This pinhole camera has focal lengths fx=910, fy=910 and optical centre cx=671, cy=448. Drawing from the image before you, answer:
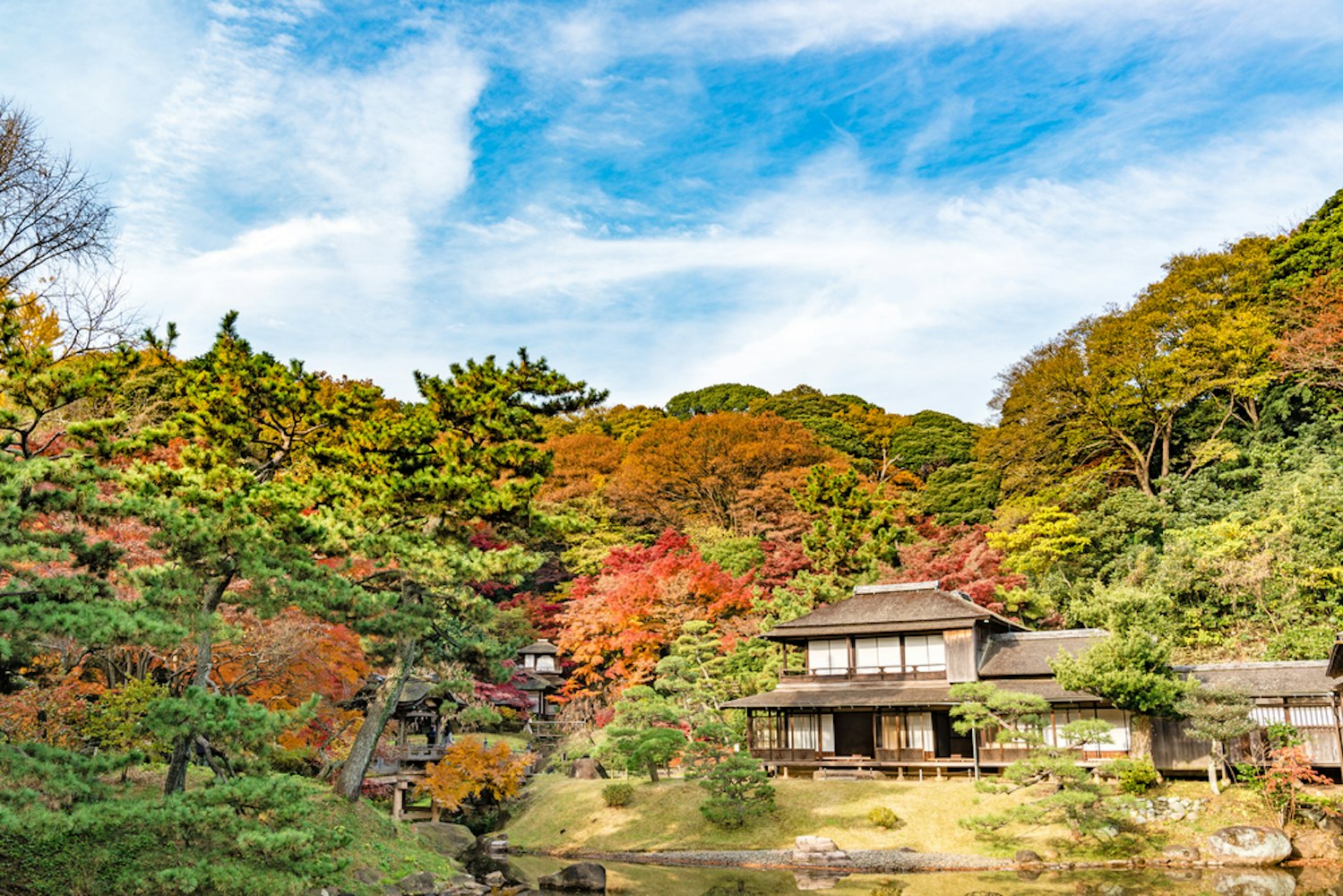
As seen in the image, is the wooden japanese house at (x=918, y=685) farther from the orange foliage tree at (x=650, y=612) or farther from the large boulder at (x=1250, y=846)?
the orange foliage tree at (x=650, y=612)

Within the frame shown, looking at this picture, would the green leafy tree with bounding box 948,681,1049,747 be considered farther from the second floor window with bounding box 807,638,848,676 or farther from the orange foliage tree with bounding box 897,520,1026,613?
the orange foliage tree with bounding box 897,520,1026,613

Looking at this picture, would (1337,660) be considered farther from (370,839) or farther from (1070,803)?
(370,839)

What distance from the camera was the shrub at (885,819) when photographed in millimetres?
20859

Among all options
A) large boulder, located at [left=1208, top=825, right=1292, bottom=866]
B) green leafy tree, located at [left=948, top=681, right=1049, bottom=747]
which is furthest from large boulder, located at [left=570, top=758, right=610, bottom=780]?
large boulder, located at [left=1208, top=825, right=1292, bottom=866]

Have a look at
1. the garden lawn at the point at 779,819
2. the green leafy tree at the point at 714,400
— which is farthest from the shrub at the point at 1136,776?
the green leafy tree at the point at 714,400

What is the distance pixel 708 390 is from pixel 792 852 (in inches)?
1731

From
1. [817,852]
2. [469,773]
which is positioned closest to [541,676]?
[469,773]

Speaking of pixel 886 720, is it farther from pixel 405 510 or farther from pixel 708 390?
pixel 708 390

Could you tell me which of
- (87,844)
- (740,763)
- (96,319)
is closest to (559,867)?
(740,763)

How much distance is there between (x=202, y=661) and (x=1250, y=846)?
19.5 metres

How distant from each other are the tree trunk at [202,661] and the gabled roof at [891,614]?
1808cm

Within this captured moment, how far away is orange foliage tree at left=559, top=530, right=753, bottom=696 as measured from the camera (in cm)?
3102

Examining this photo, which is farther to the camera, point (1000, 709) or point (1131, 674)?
point (1000, 709)

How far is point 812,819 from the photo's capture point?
2172 cm
